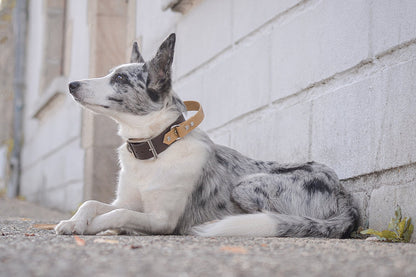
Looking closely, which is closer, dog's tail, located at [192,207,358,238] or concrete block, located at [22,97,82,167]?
dog's tail, located at [192,207,358,238]

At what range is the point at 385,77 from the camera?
296 centimetres

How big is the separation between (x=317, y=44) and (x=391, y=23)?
648mm

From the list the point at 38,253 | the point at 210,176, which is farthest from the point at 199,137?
the point at 38,253

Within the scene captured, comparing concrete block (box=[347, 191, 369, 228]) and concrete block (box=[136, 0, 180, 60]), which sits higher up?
concrete block (box=[136, 0, 180, 60])

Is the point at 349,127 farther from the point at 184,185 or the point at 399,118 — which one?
the point at 184,185

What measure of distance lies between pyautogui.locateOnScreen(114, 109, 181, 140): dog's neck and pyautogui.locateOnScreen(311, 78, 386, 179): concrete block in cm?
88

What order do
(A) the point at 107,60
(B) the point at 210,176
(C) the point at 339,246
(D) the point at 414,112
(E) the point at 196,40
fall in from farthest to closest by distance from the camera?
(A) the point at 107,60 < (E) the point at 196,40 < (B) the point at 210,176 < (D) the point at 414,112 < (C) the point at 339,246

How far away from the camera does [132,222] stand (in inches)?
115

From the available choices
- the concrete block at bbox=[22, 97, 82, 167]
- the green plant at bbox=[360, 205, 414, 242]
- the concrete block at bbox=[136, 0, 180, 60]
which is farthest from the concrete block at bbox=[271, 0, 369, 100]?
the concrete block at bbox=[22, 97, 82, 167]

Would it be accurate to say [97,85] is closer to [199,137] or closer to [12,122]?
[199,137]

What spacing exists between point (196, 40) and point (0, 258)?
11.9ft

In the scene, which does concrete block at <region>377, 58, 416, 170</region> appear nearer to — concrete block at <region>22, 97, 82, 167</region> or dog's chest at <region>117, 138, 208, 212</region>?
dog's chest at <region>117, 138, 208, 212</region>

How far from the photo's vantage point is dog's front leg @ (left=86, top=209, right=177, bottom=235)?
287cm

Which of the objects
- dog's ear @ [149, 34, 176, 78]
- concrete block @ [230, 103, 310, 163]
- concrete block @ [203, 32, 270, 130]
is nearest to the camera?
dog's ear @ [149, 34, 176, 78]
